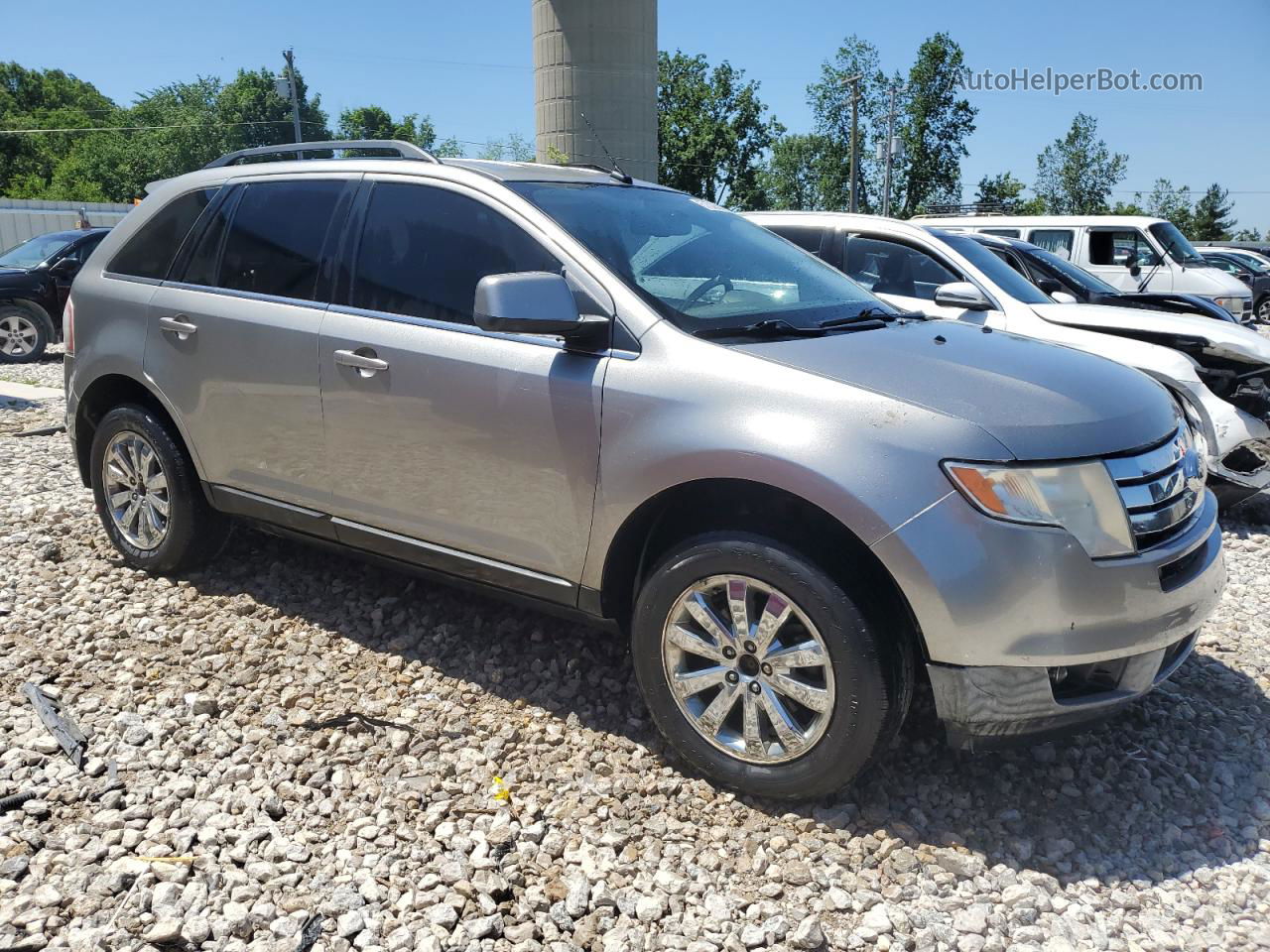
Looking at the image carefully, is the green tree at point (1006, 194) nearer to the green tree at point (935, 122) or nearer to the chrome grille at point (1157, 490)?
the green tree at point (935, 122)

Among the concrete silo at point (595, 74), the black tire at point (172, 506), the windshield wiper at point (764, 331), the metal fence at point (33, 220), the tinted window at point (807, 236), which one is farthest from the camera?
the metal fence at point (33, 220)

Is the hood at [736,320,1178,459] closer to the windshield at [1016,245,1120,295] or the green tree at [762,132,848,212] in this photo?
the windshield at [1016,245,1120,295]

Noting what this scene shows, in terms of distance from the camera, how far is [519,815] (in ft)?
9.85

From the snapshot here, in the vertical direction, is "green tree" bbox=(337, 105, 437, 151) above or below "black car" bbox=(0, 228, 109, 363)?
above

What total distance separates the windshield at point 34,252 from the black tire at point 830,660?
530 inches

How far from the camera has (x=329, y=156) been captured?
14.9 feet

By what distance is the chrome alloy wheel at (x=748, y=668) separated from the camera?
9.28 feet

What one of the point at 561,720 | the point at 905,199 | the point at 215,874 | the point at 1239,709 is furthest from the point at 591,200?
the point at 905,199

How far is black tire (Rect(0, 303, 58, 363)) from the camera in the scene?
13.2m

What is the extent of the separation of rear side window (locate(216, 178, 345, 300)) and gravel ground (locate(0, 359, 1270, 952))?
1.43m

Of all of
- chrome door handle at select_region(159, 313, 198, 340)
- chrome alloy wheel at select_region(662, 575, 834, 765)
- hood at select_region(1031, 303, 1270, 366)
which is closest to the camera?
chrome alloy wheel at select_region(662, 575, 834, 765)

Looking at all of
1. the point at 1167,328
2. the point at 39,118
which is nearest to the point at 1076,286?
the point at 1167,328

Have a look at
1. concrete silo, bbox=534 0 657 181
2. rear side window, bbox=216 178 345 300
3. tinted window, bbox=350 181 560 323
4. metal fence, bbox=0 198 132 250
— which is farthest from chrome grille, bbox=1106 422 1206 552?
metal fence, bbox=0 198 132 250

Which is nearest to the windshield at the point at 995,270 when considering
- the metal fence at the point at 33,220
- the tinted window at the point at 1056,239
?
the tinted window at the point at 1056,239
